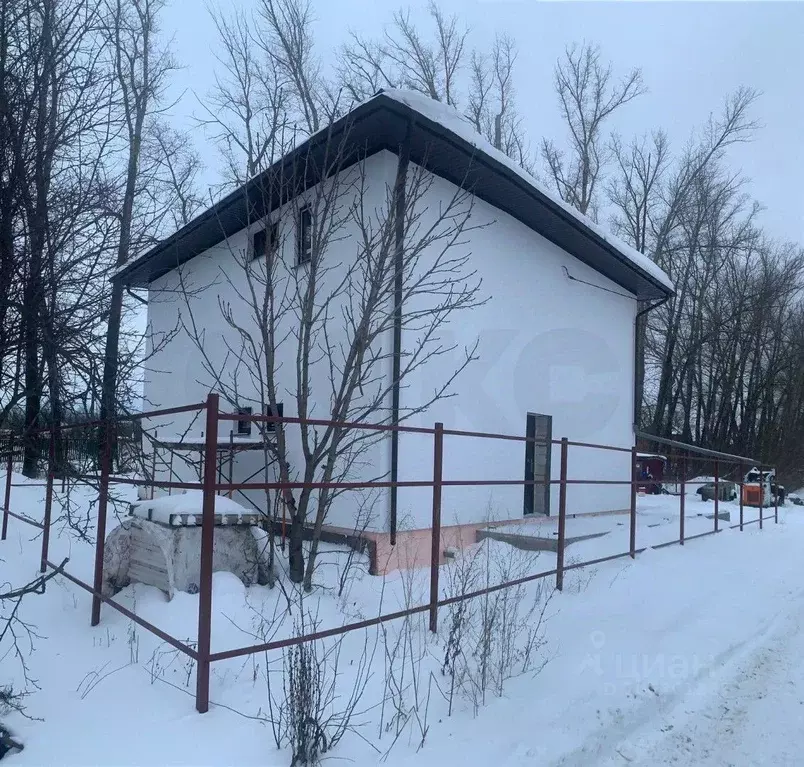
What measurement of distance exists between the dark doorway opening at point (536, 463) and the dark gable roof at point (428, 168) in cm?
310

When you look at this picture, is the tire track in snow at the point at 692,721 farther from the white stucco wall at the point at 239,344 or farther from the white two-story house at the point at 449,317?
the white stucco wall at the point at 239,344

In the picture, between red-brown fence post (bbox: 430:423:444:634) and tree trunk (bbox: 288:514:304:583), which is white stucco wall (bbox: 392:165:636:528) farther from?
red-brown fence post (bbox: 430:423:444:634)

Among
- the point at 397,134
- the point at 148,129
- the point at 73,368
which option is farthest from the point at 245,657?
the point at 148,129

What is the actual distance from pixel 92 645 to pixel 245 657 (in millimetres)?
1242

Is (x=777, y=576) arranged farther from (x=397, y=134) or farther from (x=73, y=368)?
(x=73, y=368)

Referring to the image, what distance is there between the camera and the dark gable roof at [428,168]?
325 inches

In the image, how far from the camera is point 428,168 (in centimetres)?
967

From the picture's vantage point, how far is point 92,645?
5328 millimetres

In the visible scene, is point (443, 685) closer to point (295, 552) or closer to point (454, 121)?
point (295, 552)

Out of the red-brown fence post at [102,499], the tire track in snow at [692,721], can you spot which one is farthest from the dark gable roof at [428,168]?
the tire track in snow at [692,721]

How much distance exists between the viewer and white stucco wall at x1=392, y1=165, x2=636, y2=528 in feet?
32.4

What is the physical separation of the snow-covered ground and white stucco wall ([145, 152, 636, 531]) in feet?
8.59

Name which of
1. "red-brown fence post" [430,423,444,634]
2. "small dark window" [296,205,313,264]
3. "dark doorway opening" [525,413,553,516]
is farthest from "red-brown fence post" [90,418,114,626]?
"dark doorway opening" [525,413,553,516]

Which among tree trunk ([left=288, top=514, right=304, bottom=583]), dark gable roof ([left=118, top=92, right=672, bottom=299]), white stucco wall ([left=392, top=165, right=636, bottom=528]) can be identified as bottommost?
tree trunk ([left=288, top=514, right=304, bottom=583])
